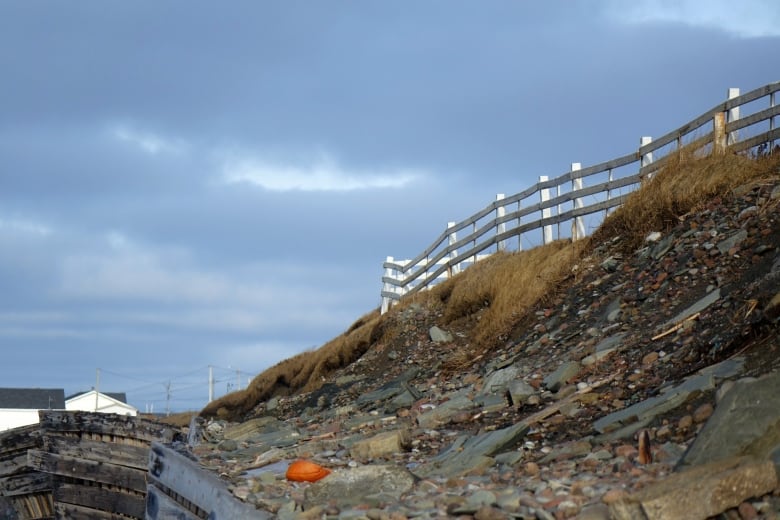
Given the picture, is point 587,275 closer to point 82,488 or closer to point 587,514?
point 82,488

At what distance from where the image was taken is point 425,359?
1709cm

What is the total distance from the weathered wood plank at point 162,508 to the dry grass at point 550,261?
22.2 ft

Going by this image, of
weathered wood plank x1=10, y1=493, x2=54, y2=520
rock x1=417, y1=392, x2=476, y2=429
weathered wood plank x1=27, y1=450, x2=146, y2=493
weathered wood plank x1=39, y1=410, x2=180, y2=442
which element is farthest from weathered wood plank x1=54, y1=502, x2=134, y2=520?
rock x1=417, y1=392, x2=476, y2=429

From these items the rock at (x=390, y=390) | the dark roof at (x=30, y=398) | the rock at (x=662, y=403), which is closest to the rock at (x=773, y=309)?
the rock at (x=662, y=403)

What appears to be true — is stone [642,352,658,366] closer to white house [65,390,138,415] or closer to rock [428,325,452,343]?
rock [428,325,452,343]

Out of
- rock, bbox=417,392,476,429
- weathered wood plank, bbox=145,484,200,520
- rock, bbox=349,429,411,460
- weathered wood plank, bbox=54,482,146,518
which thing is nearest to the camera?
weathered wood plank, bbox=145,484,200,520

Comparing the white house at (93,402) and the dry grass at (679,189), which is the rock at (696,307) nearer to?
the dry grass at (679,189)

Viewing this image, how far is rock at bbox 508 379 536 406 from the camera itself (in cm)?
1076

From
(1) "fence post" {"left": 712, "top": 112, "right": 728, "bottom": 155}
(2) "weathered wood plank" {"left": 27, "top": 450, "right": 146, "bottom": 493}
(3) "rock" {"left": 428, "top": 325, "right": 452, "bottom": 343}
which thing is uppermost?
(1) "fence post" {"left": 712, "top": 112, "right": 728, "bottom": 155}

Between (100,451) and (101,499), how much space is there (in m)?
0.59

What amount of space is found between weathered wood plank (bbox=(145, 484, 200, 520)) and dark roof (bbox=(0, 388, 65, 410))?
52.9 m

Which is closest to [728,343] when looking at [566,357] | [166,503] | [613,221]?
[566,357]

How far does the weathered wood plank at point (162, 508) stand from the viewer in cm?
822

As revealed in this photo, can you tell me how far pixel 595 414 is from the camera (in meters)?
8.99
